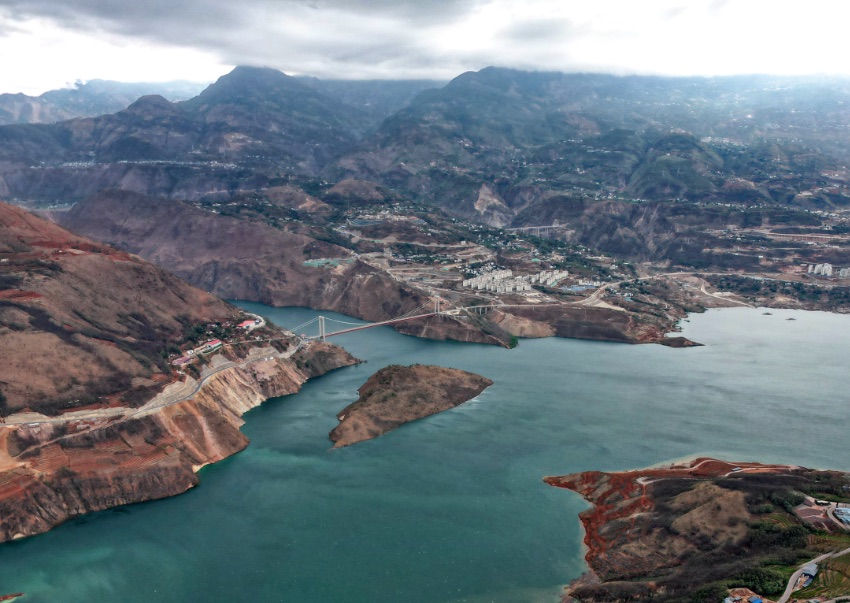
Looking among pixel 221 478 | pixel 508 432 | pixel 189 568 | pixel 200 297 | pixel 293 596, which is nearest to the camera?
pixel 293 596

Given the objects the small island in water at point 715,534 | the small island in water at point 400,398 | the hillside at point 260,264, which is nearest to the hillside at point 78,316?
the small island in water at point 400,398

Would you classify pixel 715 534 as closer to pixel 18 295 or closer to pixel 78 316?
pixel 78 316

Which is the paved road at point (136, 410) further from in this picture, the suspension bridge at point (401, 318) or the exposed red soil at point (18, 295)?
the suspension bridge at point (401, 318)


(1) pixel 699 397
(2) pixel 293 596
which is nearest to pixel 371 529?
(2) pixel 293 596

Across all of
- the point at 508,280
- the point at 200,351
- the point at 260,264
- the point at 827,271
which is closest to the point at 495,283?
the point at 508,280

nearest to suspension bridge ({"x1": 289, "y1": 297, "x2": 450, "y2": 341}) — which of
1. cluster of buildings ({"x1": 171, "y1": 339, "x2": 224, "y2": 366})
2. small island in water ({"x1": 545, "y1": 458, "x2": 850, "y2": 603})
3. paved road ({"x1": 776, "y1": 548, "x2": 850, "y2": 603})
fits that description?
cluster of buildings ({"x1": 171, "y1": 339, "x2": 224, "y2": 366})

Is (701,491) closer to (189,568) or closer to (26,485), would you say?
(189,568)

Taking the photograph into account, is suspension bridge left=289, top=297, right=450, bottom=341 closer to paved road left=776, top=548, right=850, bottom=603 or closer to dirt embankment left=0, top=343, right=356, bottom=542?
dirt embankment left=0, top=343, right=356, bottom=542
